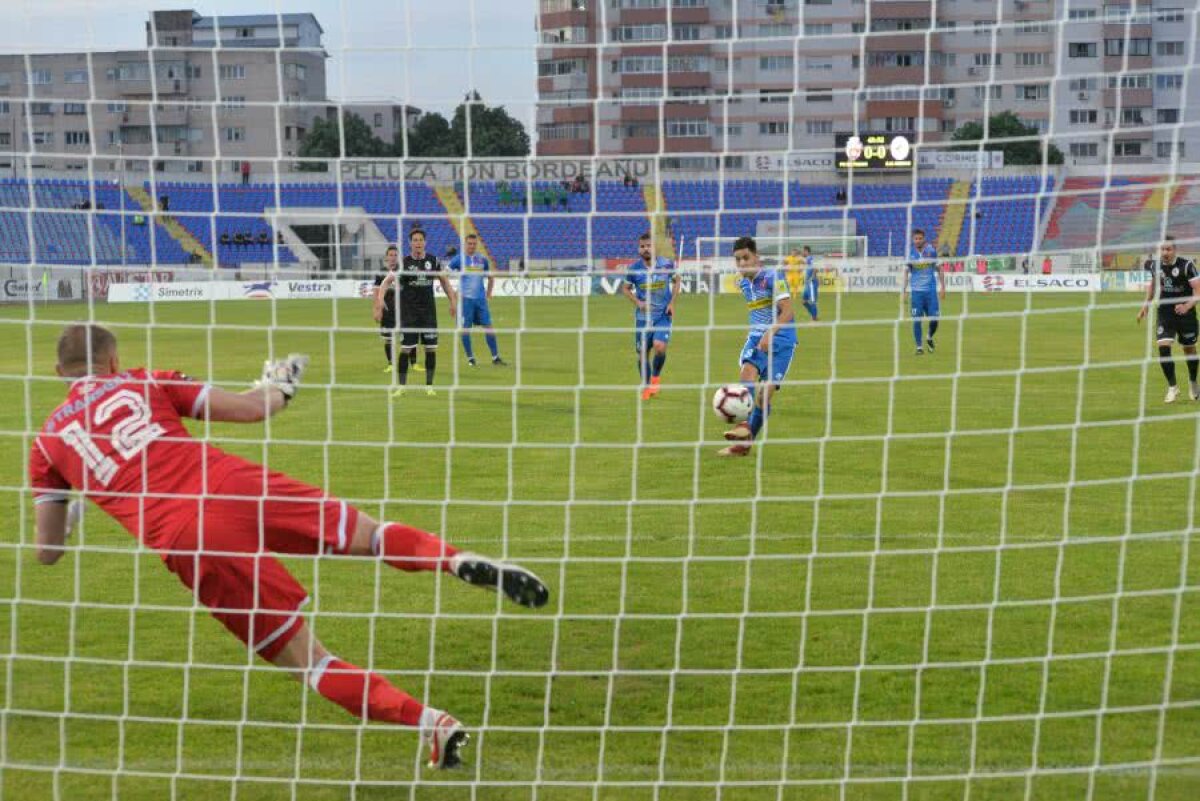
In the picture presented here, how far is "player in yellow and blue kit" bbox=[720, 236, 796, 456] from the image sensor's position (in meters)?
12.1

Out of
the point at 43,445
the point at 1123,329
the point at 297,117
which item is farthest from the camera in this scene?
the point at 1123,329

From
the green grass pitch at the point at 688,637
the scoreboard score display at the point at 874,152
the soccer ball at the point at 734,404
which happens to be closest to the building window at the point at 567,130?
the green grass pitch at the point at 688,637

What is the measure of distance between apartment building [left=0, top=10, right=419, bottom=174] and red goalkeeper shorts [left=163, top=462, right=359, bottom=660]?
1369 mm

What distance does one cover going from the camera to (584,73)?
613 cm

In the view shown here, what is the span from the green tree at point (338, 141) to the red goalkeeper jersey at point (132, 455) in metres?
1.29

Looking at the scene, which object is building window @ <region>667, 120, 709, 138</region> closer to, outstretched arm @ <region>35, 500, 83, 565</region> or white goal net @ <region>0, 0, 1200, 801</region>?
white goal net @ <region>0, 0, 1200, 801</region>

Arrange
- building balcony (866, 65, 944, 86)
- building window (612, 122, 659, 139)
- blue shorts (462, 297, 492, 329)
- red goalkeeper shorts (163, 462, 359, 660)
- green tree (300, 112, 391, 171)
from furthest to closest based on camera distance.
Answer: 1. blue shorts (462, 297, 492, 329)
2. building balcony (866, 65, 944, 86)
3. building window (612, 122, 659, 139)
4. green tree (300, 112, 391, 171)
5. red goalkeeper shorts (163, 462, 359, 660)

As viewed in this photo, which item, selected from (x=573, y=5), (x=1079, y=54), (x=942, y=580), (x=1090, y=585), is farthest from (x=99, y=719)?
(x=1079, y=54)

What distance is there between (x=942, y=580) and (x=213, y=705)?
4109 millimetres

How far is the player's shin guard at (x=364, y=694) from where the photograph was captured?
5312mm

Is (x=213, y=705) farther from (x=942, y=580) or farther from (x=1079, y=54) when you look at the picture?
(x=1079, y=54)

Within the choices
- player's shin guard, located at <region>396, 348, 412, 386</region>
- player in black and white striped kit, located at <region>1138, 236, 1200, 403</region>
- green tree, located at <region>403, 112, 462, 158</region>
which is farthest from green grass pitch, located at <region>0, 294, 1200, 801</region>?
player's shin guard, located at <region>396, 348, 412, 386</region>

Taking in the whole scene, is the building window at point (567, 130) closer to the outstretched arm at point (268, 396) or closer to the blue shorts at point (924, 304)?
the outstretched arm at point (268, 396)

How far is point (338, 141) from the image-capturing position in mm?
6090
